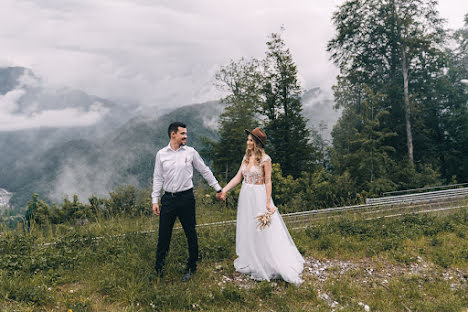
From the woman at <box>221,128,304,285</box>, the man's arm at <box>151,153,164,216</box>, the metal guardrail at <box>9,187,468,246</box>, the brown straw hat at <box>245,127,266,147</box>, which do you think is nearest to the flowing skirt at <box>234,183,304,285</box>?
the woman at <box>221,128,304,285</box>

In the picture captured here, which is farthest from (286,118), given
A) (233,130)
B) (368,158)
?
(368,158)

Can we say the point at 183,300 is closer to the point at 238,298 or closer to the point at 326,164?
the point at 238,298

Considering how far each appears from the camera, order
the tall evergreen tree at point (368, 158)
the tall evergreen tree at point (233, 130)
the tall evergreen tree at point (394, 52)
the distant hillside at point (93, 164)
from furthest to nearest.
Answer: the distant hillside at point (93, 164), the tall evergreen tree at point (233, 130), the tall evergreen tree at point (394, 52), the tall evergreen tree at point (368, 158)

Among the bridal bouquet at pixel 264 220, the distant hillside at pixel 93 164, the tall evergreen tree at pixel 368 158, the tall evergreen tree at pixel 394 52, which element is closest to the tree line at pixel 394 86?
the tall evergreen tree at pixel 394 52

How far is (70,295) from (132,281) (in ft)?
2.88

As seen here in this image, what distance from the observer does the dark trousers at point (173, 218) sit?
482 centimetres

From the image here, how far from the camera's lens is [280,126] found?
25141 mm

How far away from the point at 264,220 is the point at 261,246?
1.53 ft

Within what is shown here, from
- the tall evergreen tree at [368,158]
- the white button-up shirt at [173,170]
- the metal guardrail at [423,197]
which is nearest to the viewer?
the white button-up shirt at [173,170]

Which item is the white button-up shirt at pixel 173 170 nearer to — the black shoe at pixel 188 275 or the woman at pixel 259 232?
the woman at pixel 259 232

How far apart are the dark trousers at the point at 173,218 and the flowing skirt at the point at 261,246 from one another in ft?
2.80

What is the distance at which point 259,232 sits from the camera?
5145 mm

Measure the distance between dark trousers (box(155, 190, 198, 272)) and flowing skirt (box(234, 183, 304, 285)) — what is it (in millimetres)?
853

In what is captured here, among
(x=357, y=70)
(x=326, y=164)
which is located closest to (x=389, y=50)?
(x=357, y=70)
